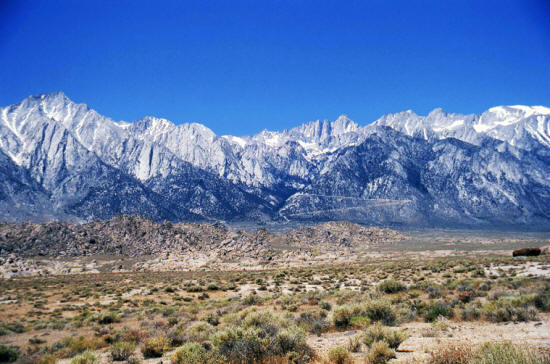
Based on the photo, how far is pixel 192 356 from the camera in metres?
9.55

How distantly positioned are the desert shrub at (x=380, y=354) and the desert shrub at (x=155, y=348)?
7.30 m

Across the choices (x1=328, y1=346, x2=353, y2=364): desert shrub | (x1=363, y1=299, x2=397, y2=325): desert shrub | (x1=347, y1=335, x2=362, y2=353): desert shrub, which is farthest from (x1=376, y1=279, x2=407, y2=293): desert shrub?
(x1=328, y1=346, x2=353, y2=364): desert shrub

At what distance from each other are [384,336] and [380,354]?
161 centimetres

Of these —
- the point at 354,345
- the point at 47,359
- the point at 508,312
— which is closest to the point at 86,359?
the point at 47,359

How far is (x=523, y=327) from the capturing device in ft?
36.9

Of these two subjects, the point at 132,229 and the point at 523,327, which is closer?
the point at 523,327

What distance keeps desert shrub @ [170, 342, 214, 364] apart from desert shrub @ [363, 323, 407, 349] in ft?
16.4

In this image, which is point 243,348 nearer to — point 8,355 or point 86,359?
point 86,359

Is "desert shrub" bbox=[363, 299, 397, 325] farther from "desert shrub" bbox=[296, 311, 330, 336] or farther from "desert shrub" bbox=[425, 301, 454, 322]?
"desert shrub" bbox=[296, 311, 330, 336]

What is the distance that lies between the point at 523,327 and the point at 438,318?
9.69 feet

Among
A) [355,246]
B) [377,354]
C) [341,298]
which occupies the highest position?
[377,354]

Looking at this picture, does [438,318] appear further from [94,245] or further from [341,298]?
[94,245]

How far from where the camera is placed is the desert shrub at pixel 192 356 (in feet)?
30.8

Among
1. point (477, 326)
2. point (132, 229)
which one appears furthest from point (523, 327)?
point (132, 229)
